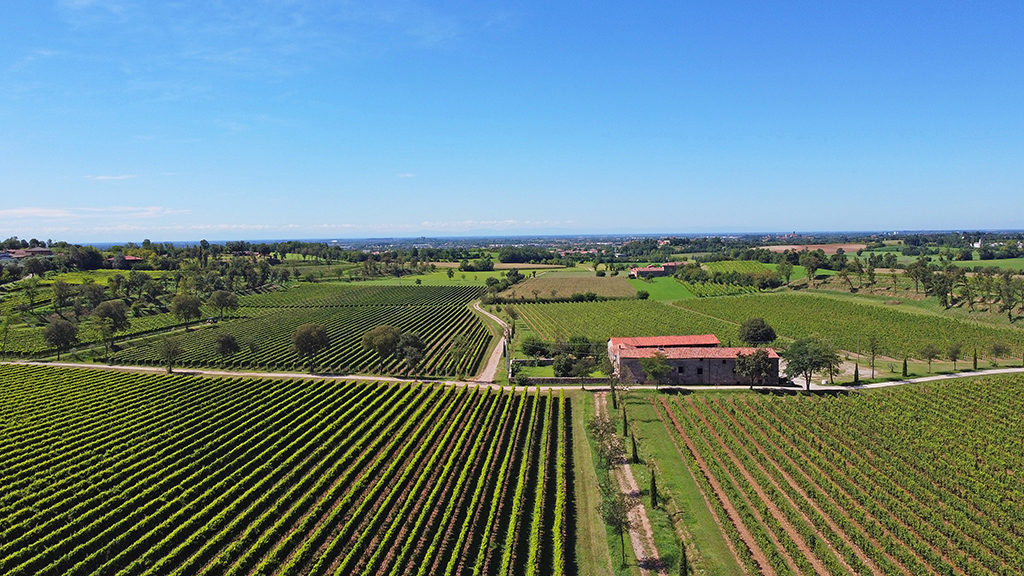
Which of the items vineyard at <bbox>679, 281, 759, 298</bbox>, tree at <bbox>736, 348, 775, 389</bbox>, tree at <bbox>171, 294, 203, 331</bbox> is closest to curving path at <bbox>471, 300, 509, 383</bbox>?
tree at <bbox>736, 348, 775, 389</bbox>

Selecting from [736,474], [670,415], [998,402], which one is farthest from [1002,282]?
[736,474]

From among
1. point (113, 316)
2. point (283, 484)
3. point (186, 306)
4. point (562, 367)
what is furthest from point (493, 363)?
point (113, 316)

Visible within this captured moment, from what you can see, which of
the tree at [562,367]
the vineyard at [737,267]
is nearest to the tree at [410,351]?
the tree at [562,367]

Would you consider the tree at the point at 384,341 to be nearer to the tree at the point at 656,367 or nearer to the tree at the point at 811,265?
the tree at the point at 656,367

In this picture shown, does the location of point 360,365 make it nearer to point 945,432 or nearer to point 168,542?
point 168,542

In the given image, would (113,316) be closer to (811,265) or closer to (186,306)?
(186,306)
